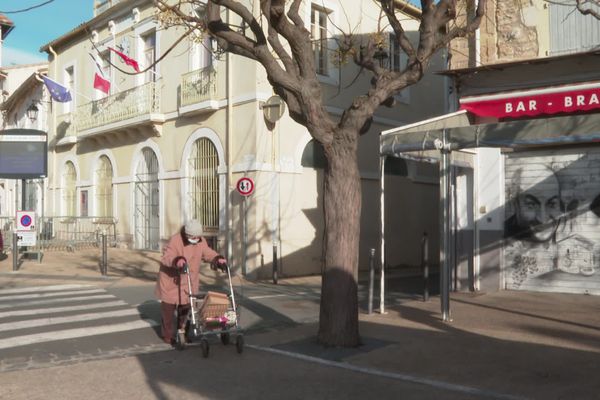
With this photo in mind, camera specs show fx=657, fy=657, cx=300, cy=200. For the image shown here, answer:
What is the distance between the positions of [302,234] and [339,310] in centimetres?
1000

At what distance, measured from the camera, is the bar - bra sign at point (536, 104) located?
37.1 feet

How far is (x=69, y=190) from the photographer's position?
88.1 feet

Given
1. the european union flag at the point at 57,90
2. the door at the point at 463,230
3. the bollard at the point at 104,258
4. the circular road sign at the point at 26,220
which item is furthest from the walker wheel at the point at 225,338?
the european union flag at the point at 57,90

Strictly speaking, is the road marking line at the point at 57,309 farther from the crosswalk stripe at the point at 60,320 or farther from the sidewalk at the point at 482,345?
the sidewalk at the point at 482,345

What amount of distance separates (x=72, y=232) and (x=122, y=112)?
199 inches

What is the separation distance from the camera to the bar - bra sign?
1130cm

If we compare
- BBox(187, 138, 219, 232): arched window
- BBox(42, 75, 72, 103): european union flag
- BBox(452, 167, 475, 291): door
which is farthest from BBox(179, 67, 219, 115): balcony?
BBox(452, 167, 475, 291): door

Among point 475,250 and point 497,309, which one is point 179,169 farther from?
point 497,309

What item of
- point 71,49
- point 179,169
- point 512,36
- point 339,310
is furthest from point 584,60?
point 71,49

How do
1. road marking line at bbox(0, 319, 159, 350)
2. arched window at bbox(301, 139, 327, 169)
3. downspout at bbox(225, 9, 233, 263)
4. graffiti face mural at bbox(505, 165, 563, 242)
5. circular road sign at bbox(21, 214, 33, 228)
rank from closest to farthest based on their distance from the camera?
road marking line at bbox(0, 319, 159, 350), graffiti face mural at bbox(505, 165, 563, 242), circular road sign at bbox(21, 214, 33, 228), downspout at bbox(225, 9, 233, 263), arched window at bbox(301, 139, 327, 169)

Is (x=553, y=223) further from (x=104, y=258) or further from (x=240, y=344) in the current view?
(x=104, y=258)

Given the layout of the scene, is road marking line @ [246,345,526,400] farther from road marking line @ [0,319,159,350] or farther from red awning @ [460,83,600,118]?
red awning @ [460,83,600,118]

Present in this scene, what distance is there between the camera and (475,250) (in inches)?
521

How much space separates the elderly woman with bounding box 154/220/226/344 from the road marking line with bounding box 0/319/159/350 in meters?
1.44
